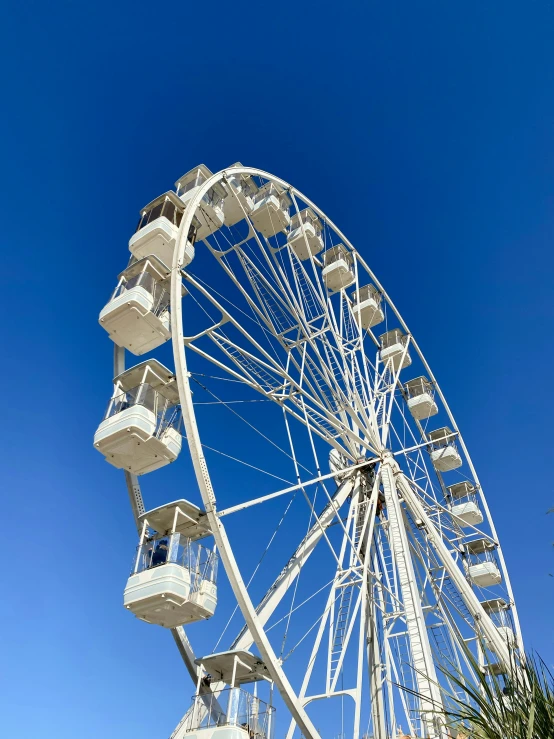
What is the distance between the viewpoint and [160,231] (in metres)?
11.4

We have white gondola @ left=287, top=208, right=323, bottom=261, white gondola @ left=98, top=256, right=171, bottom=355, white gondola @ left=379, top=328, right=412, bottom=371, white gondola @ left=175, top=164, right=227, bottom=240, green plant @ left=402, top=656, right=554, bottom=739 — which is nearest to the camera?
green plant @ left=402, top=656, right=554, bottom=739

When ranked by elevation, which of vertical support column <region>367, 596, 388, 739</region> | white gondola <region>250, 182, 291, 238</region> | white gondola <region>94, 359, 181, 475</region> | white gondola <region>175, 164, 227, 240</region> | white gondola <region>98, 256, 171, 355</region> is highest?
white gondola <region>250, 182, 291, 238</region>

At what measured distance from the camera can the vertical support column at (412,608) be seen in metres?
8.69

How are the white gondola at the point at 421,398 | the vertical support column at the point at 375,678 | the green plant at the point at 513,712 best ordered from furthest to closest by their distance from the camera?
the white gondola at the point at 421,398 → the vertical support column at the point at 375,678 → the green plant at the point at 513,712

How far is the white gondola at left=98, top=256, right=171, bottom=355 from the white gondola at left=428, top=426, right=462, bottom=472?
10.9 m

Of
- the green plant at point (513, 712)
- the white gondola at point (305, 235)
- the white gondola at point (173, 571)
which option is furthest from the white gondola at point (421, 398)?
the green plant at point (513, 712)

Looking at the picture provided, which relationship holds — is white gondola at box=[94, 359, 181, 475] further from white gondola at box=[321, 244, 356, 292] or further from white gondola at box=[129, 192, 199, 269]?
white gondola at box=[321, 244, 356, 292]

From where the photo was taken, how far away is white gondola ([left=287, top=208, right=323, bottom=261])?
16.3 meters

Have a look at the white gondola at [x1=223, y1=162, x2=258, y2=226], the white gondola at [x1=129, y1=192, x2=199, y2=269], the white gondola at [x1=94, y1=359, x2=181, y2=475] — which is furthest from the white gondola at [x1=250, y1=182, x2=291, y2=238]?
the white gondola at [x1=94, y1=359, x2=181, y2=475]

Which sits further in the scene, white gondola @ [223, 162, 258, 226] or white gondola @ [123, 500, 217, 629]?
white gondola @ [223, 162, 258, 226]

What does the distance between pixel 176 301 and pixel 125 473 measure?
3.13 m

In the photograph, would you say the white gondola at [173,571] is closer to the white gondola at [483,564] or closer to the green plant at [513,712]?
the green plant at [513,712]

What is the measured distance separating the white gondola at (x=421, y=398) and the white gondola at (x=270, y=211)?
7.11m

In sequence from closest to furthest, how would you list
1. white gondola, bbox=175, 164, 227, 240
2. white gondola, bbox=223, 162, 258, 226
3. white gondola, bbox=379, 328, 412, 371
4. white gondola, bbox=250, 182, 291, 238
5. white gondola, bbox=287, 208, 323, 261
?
white gondola, bbox=175, 164, 227, 240, white gondola, bbox=223, 162, 258, 226, white gondola, bbox=250, 182, 291, 238, white gondola, bbox=287, 208, 323, 261, white gondola, bbox=379, 328, 412, 371
